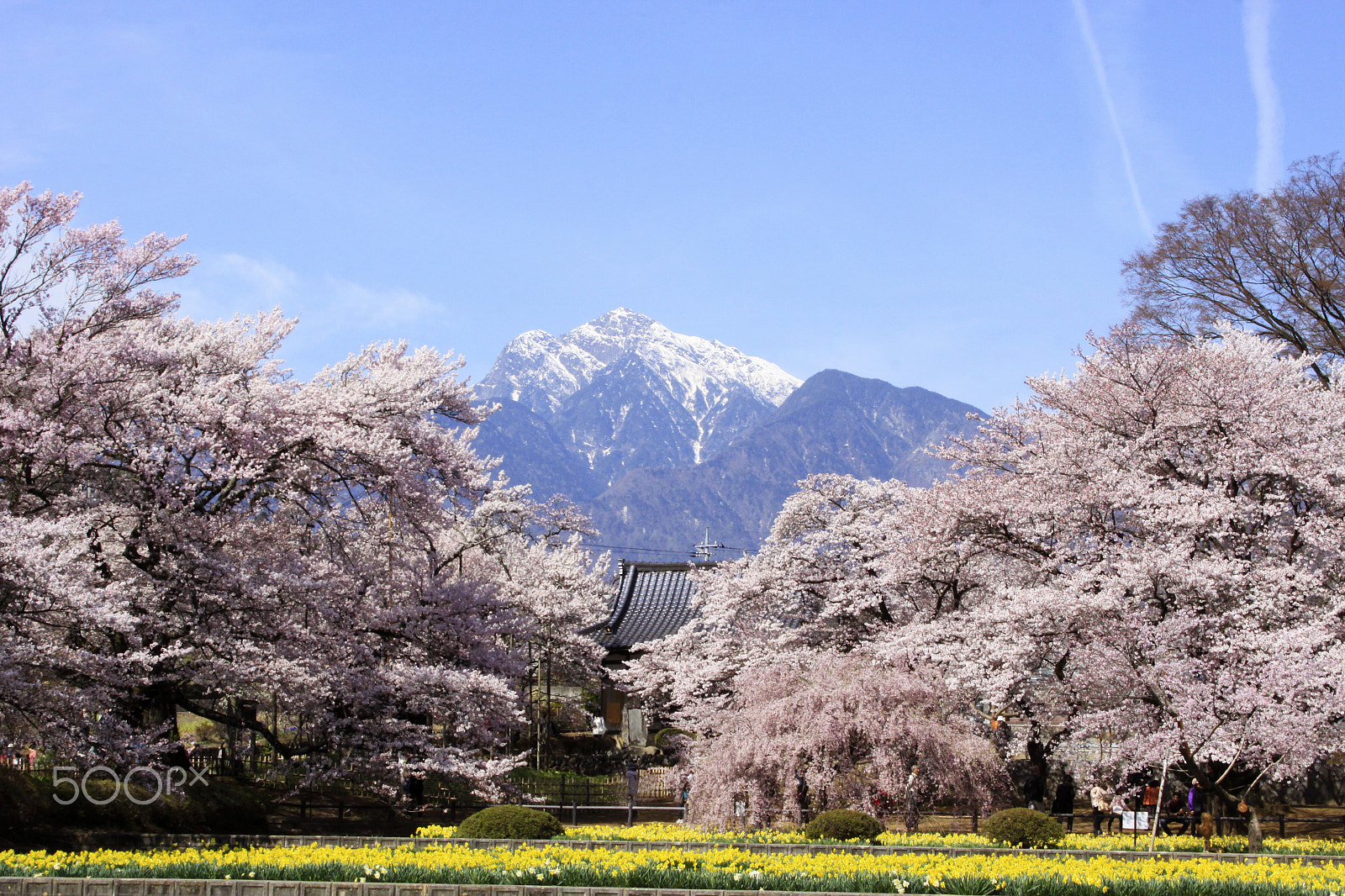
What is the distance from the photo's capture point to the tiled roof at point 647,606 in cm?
4672

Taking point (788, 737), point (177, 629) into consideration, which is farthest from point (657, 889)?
point (177, 629)

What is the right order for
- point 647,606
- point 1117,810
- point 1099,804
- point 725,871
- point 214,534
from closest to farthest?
point 725,871 → point 214,534 → point 1099,804 → point 1117,810 → point 647,606

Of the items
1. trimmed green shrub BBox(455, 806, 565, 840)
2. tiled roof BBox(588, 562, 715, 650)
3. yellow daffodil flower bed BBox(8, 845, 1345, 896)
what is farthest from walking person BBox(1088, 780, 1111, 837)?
tiled roof BBox(588, 562, 715, 650)

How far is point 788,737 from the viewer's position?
20234 mm

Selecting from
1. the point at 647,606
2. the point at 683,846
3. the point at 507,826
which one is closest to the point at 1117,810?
the point at 683,846

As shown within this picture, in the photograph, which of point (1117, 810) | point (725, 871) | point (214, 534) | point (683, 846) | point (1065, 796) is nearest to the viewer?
point (725, 871)

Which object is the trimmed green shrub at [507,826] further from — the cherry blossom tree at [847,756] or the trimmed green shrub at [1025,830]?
the trimmed green shrub at [1025,830]

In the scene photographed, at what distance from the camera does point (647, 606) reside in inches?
1964

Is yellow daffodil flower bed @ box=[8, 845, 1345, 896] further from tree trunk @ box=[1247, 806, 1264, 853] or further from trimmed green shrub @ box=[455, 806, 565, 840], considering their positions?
trimmed green shrub @ box=[455, 806, 565, 840]

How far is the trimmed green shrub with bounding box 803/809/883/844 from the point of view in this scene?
53.9 ft

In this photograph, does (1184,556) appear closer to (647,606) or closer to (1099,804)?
(1099,804)

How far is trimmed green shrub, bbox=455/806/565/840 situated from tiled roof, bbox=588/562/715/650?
2839 cm

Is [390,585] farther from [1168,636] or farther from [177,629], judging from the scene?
[1168,636]

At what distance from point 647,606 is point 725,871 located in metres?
37.5
